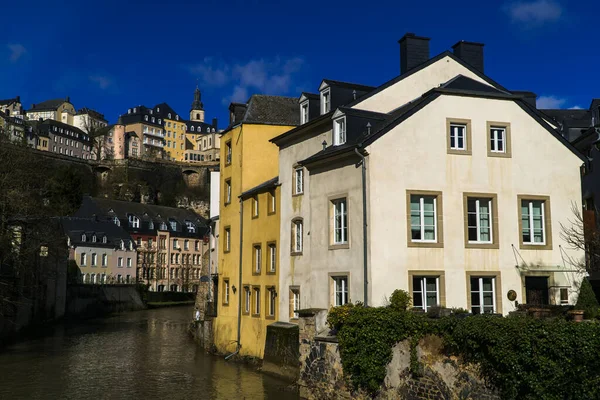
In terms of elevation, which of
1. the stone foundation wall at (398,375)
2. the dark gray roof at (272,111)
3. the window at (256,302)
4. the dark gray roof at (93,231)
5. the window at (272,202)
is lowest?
the stone foundation wall at (398,375)

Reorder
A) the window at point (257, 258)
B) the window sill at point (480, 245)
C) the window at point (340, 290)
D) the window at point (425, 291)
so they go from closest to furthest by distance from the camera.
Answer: the window at point (425, 291) → the window sill at point (480, 245) → the window at point (340, 290) → the window at point (257, 258)

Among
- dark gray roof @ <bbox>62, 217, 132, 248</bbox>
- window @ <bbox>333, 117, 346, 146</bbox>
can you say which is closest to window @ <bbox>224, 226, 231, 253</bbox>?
window @ <bbox>333, 117, 346, 146</bbox>

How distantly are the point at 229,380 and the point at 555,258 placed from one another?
1318 centimetres

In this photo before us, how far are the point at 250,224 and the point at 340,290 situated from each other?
10319 millimetres

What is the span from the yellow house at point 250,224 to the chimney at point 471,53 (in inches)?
367

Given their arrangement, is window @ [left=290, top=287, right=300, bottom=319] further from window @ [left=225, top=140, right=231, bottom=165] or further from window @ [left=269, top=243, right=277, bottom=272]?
window @ [left=225, top=140, right=231, bottom=165]

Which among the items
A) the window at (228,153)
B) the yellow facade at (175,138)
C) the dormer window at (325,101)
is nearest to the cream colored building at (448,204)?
the dormer window at (325,101)

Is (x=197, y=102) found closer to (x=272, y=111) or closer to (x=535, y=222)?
(x=272, y=111)

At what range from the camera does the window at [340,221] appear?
21.0 metres

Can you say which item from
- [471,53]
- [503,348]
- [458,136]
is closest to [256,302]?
[458,136]

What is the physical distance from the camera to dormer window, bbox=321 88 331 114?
25644 millimetres

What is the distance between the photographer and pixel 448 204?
2027cm

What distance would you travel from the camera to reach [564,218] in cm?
2142

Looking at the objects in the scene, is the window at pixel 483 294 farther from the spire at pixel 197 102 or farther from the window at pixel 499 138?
the spire at pixel 197 102
